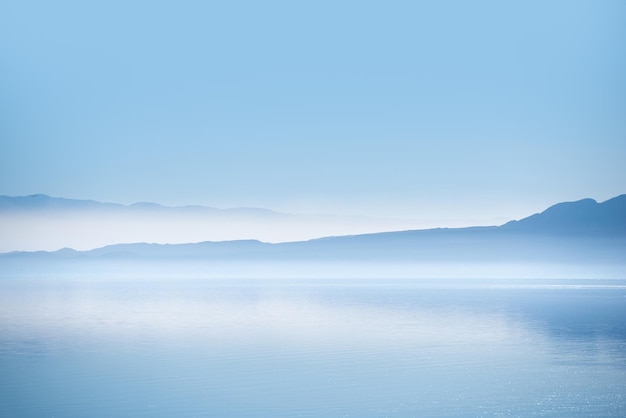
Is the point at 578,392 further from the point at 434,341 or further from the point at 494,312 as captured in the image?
the point at 494,312

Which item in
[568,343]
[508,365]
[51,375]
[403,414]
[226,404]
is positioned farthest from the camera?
[568,343]

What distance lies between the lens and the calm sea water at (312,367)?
25703 mm

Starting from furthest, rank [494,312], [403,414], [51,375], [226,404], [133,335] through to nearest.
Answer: [494,312], [133,335], [51,375], [226,404], [403,414]

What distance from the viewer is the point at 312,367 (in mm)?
34375

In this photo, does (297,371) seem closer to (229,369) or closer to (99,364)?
(229,369)

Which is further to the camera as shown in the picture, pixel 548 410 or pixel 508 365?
pixel 508 365

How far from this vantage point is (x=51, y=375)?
3180 centimetres

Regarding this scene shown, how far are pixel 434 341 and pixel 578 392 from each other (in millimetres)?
16846

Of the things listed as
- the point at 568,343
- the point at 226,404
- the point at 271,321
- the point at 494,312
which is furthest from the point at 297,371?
the point at 494,312

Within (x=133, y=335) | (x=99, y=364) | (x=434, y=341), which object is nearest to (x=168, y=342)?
(x=133, y=335)

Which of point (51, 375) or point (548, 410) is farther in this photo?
point (51, 375)

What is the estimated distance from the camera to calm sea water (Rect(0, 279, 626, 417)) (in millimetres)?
25703

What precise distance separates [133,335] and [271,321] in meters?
13.5

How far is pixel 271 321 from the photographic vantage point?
59.6 metres
